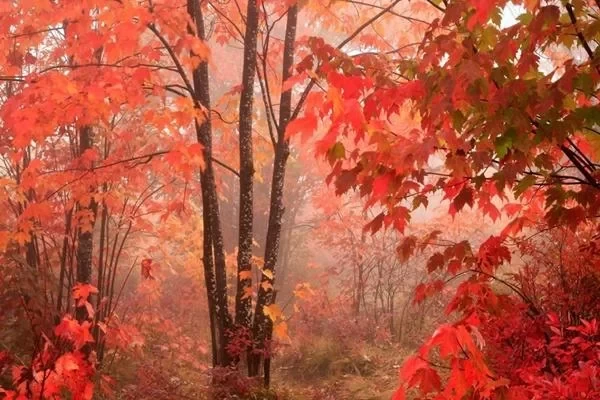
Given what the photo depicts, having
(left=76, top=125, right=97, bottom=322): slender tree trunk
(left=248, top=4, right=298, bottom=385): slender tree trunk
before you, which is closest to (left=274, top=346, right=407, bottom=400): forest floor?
(left=248, top=4, right=298, bottom=385): slender tree trunk

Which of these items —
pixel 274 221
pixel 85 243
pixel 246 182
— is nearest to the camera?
pixel 246 182

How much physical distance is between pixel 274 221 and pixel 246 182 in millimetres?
500

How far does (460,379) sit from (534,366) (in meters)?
2.11

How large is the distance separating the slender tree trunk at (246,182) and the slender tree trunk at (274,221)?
135 mm

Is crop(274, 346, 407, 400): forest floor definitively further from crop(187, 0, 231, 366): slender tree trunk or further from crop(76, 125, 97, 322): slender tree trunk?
crop(76, 125, 97, 322): slender tree trunk

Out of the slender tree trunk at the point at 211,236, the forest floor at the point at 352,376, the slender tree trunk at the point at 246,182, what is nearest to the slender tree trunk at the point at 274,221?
the slender tree trunk at the point at 246,182

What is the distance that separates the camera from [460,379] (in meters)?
2.34

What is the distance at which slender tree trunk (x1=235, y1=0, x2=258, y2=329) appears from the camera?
5156mm

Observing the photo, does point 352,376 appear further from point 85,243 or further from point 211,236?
point 85,243

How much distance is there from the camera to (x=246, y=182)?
5246mm

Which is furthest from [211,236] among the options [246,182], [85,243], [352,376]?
[352,376]

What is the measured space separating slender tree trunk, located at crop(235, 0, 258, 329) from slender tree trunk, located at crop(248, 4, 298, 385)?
0.44 ft

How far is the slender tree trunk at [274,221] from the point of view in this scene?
205 inches

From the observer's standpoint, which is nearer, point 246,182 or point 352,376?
point 246,182
